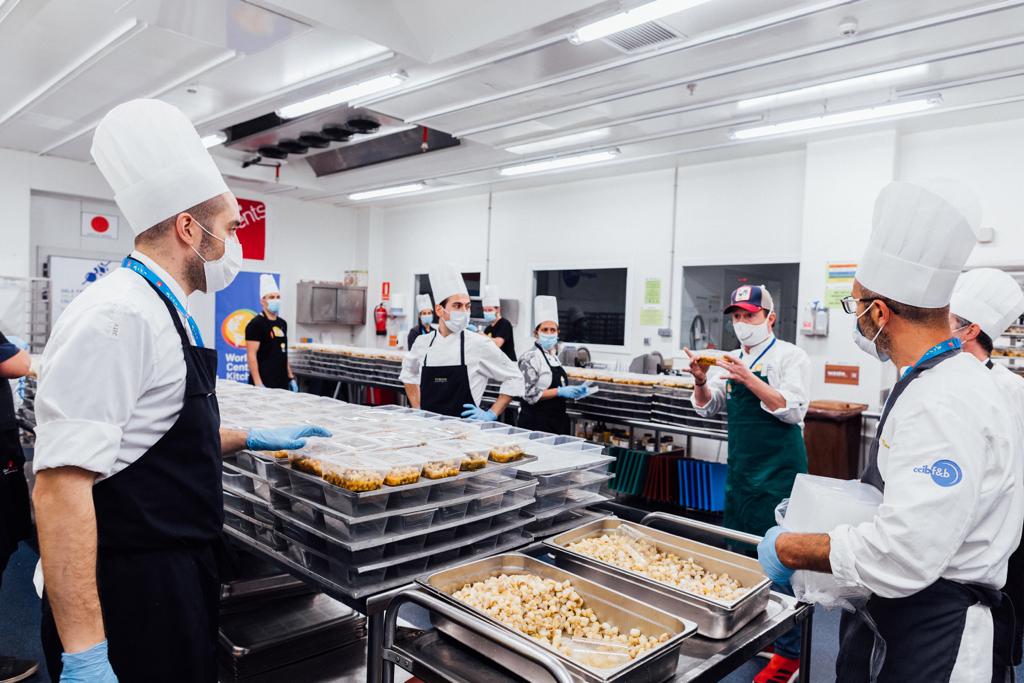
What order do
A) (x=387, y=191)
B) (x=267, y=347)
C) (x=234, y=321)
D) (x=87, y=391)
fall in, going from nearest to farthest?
(x=87, y=391) → (x=267, y=347) → (x=387, y=191) → (x=234, y=321)

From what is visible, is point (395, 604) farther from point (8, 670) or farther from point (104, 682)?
point (8, 670)

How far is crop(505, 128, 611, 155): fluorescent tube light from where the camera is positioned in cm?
592

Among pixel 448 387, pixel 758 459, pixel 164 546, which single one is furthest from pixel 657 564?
pixel 448 387

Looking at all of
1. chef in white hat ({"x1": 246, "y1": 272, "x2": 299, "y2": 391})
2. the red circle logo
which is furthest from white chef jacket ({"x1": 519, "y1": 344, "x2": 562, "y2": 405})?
the red circle logo

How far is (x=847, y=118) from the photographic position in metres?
4.90

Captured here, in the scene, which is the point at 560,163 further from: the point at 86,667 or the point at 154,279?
the point at 86,667

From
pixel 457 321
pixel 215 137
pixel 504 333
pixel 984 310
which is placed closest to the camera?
pixel 984 310

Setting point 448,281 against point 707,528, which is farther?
point 448,281

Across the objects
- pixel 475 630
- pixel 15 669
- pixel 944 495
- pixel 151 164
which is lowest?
pixel 15 669

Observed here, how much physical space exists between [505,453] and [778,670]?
1.90 m

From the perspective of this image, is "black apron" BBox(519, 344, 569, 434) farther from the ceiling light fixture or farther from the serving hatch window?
the serving hatch window

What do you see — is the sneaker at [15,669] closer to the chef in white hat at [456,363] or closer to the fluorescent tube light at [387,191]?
the chef in white hat at [456,363]

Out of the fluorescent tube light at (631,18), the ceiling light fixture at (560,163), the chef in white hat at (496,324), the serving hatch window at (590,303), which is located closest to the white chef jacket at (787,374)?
the fluorescent tube light at (631,18)

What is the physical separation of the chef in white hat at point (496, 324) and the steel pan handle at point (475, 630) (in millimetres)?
4484
